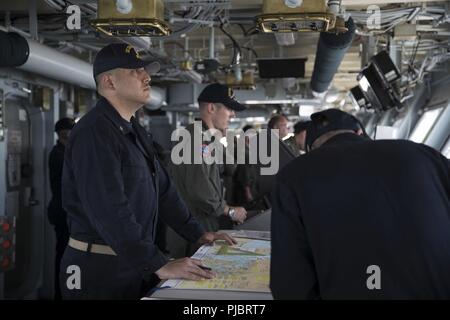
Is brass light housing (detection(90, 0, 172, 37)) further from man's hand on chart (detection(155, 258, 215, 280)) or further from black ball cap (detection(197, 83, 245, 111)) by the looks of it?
man's hand on chart (detection(155, 258, 215, 280))

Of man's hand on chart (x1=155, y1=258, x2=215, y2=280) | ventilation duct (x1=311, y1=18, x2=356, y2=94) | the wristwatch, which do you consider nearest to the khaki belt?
man's hand on chart (x1=155, y1=258, x2=215, y2=280)

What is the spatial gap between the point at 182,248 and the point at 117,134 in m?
1.38

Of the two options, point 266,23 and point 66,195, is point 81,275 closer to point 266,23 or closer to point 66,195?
point 66,195

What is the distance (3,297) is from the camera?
4.36m

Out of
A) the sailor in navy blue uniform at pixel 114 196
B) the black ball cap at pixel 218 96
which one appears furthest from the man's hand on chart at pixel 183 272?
the black ball cap at pixel 218 96

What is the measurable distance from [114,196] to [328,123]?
0.73 metres

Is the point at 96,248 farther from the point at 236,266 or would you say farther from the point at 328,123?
the point at 328,123

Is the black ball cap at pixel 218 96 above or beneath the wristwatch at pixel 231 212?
above

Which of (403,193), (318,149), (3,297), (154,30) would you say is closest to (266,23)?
(154,30)

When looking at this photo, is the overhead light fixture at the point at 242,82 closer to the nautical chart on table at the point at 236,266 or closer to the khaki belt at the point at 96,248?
the nautical chart on table at the point at 236,266

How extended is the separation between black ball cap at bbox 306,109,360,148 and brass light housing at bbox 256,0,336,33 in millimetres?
880

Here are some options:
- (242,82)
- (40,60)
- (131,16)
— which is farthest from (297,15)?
(242,82)

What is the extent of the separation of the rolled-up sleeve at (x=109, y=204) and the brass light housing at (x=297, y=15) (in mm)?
1021

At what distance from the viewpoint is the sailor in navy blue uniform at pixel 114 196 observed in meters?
1.74
